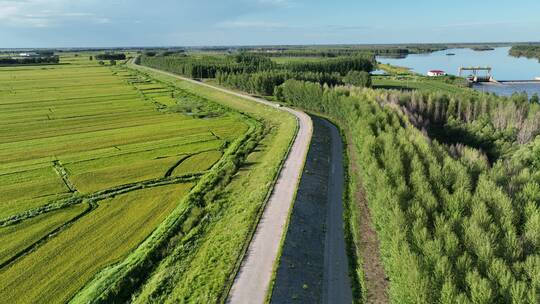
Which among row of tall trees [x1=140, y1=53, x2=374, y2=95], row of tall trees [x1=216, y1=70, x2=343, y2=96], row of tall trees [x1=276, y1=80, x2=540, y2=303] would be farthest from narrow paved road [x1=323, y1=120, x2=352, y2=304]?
row of tall trees [x1=140, y1=53, x2=374, y2=95]

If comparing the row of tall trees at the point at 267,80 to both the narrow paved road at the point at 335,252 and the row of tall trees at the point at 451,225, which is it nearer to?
the narrow paved road at the point at 335,252

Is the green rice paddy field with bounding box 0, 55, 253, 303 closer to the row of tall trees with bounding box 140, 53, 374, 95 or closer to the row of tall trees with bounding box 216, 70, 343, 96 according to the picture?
the row of tall trees with bounding box 216, 70, 343, 96

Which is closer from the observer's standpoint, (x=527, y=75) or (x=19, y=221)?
(x=19, y=221)

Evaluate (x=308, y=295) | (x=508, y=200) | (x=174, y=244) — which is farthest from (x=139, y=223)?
(x=508, y=200)

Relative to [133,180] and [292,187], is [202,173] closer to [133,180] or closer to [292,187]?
[133,180]

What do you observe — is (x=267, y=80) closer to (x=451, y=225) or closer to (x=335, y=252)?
(x=335, y=252)

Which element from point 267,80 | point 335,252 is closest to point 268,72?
point 267,80
